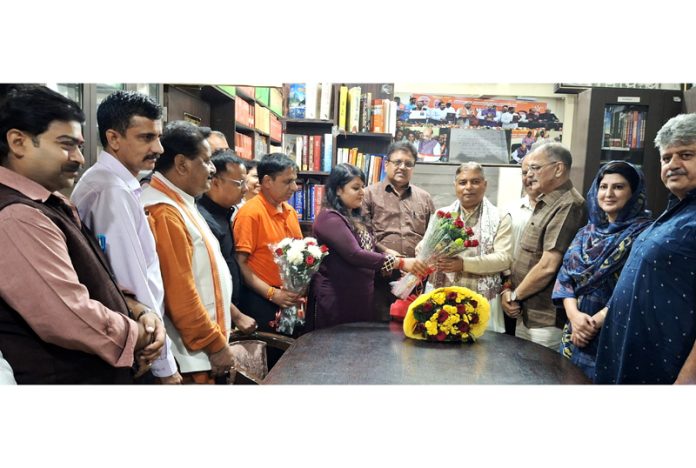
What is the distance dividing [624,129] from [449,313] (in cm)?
113

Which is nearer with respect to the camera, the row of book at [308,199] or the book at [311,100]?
the book at [311,100]

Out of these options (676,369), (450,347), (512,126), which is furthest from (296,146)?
(676,369)

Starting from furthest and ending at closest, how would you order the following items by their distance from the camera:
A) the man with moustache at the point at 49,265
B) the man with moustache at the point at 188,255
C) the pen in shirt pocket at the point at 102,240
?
the man with moustache at the point at 188,255 → the pen in shirt pocket at the point at 102,240 → the man with moustache at the point at 49,265

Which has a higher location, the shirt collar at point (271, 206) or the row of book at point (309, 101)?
the row of book at point (309, 101)

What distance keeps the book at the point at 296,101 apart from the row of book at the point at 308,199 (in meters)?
0.28

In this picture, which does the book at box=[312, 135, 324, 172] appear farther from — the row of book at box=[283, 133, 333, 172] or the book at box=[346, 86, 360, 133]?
the book at box=[346, 86, 360, 133]

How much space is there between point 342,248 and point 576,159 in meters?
1.00

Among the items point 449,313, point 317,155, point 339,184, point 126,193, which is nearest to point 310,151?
point 317,155

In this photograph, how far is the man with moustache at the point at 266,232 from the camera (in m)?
2.18

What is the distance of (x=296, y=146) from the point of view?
220cm

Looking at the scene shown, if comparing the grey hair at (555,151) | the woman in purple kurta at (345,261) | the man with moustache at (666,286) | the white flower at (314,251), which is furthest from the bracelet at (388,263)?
the man with moustache at (666,286)

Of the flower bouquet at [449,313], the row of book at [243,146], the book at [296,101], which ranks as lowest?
the flower bouquet at [449,313]

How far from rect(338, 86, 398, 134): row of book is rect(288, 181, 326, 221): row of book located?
28cm

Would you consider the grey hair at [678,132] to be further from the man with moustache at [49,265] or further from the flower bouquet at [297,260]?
the man with moustache at [49,265]
